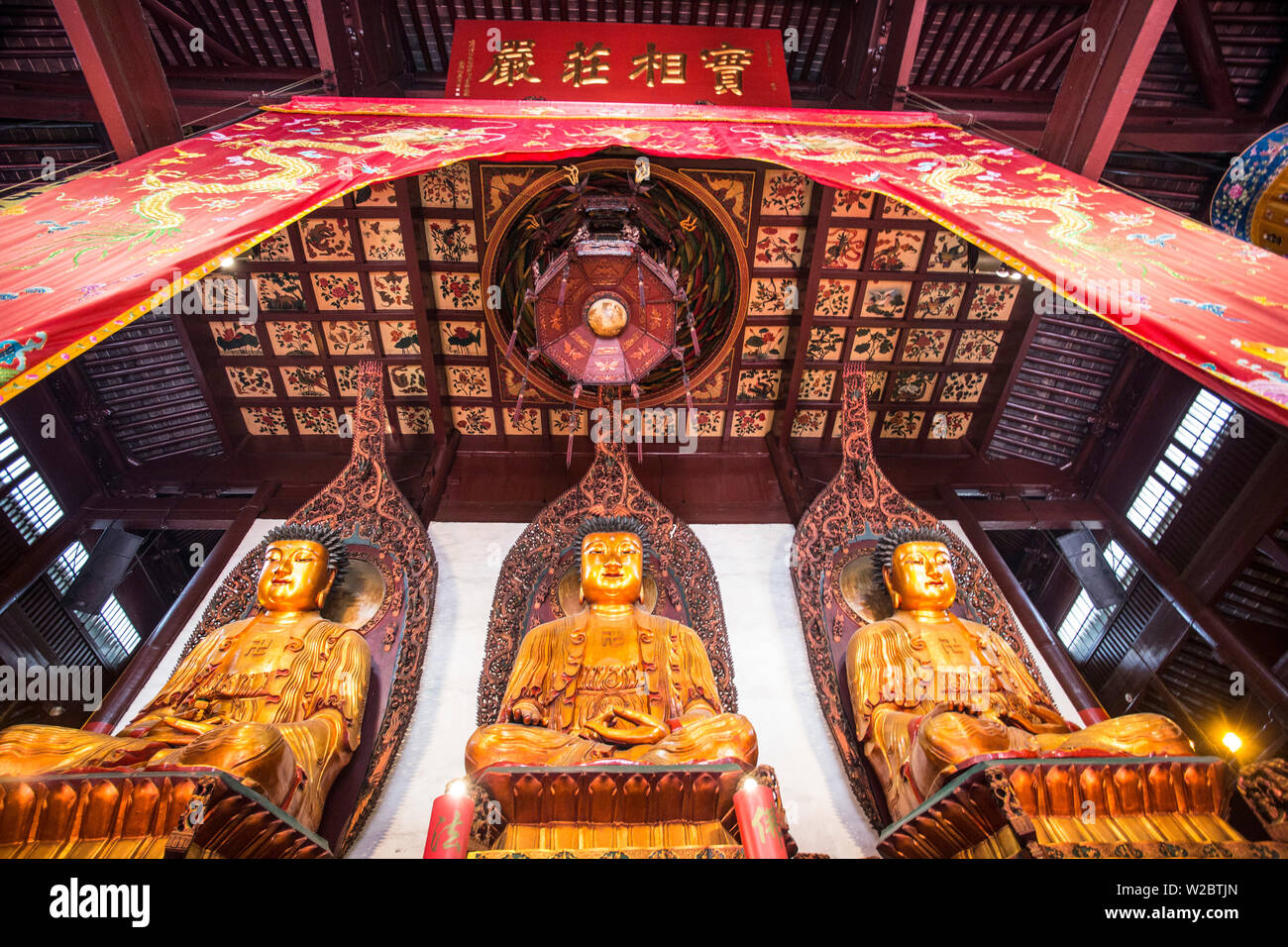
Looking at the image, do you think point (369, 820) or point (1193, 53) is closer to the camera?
point (369, 820)

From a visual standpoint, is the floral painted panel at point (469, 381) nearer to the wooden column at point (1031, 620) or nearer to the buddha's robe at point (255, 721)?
the buddha's robe at point (255, 721)

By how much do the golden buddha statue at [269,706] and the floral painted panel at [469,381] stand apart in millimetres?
2385

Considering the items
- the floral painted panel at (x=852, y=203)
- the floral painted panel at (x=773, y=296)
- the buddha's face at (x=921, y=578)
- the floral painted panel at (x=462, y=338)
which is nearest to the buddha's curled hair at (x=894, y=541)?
the buddha's face at (x=921, y=578)

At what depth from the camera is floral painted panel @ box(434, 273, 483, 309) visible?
6875 millimetres

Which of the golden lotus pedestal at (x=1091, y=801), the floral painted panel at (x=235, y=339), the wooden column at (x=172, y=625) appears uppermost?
the golden lotus pedestal at (x=1091, y=801)

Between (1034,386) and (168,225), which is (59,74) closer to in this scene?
(168,225)

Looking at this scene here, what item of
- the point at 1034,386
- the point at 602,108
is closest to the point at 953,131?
the point at 602,108

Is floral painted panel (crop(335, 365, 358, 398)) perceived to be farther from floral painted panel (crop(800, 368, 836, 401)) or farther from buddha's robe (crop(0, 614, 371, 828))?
floral painted panel (crop(800, 368, 836, 401))

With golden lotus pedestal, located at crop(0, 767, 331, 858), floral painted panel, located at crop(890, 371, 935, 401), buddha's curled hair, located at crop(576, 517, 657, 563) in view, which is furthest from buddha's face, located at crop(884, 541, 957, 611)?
golden lotus pedestal, located at crop(0, 767, 331, 858)

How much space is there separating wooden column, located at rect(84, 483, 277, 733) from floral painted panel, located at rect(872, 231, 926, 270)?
6645mm

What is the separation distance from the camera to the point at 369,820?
4.33 m

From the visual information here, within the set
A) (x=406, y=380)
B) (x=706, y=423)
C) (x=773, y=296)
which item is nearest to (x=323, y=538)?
(x=406, y=380)

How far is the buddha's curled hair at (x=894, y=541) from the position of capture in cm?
542

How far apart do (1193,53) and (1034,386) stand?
10.5 ft
